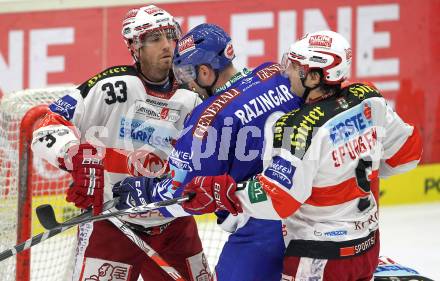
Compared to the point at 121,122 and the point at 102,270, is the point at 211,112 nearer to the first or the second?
the point at 121,122

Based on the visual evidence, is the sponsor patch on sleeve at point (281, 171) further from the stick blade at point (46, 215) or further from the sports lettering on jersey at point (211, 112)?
the stick blade at point (46, 215)

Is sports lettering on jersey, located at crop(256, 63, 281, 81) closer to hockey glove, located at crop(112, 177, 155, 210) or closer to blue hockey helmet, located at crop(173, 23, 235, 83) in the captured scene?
blue hockey helmet, located at crop(173, 23, 235, 83)

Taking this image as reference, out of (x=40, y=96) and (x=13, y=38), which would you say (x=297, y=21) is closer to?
(x=13, y=38)

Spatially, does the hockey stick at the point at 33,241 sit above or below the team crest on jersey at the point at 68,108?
below

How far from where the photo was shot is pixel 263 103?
4117mm

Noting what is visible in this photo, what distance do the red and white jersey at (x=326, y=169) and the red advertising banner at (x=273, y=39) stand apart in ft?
9.97

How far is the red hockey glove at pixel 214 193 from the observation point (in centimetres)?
392

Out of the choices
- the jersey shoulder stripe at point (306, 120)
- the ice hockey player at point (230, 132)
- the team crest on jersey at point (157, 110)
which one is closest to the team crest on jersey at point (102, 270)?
the ice hockey player at point (230, 132)

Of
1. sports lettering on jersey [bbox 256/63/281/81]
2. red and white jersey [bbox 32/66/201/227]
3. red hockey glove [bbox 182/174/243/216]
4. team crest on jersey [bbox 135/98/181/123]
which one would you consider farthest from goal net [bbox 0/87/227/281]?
sports lettering on jersey [bbox 256/63/281/81]

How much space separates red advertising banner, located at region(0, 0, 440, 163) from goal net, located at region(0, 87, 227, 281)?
107 cm

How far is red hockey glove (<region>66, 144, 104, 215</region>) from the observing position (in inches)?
172

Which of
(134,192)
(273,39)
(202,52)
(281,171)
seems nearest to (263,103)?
(202,52)

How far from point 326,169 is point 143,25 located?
116 centimetres

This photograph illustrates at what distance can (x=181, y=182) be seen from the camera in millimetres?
4160
